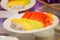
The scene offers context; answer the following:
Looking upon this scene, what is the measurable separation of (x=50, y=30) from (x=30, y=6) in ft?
0.77

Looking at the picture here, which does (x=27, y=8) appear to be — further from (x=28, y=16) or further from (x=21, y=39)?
(x=21, y=39)

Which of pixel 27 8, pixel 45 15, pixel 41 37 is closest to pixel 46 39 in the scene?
pixel 41 37

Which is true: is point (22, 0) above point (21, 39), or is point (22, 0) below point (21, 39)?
above

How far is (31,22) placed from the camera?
73 centimetres

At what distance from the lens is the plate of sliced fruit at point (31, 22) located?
70 centimetres

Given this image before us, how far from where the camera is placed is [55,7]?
852 mm

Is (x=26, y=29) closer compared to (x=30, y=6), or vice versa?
(x=26, y=29)

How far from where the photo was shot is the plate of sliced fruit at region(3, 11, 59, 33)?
698mm

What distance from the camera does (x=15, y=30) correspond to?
2.30 ft

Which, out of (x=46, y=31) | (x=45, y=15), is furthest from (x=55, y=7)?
(x=46, y=31)

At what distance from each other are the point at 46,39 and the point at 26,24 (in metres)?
0.12

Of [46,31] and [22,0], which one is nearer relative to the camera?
[46,31]

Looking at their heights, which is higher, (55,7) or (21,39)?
(55,7)

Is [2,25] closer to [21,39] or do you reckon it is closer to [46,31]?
[21,39]
